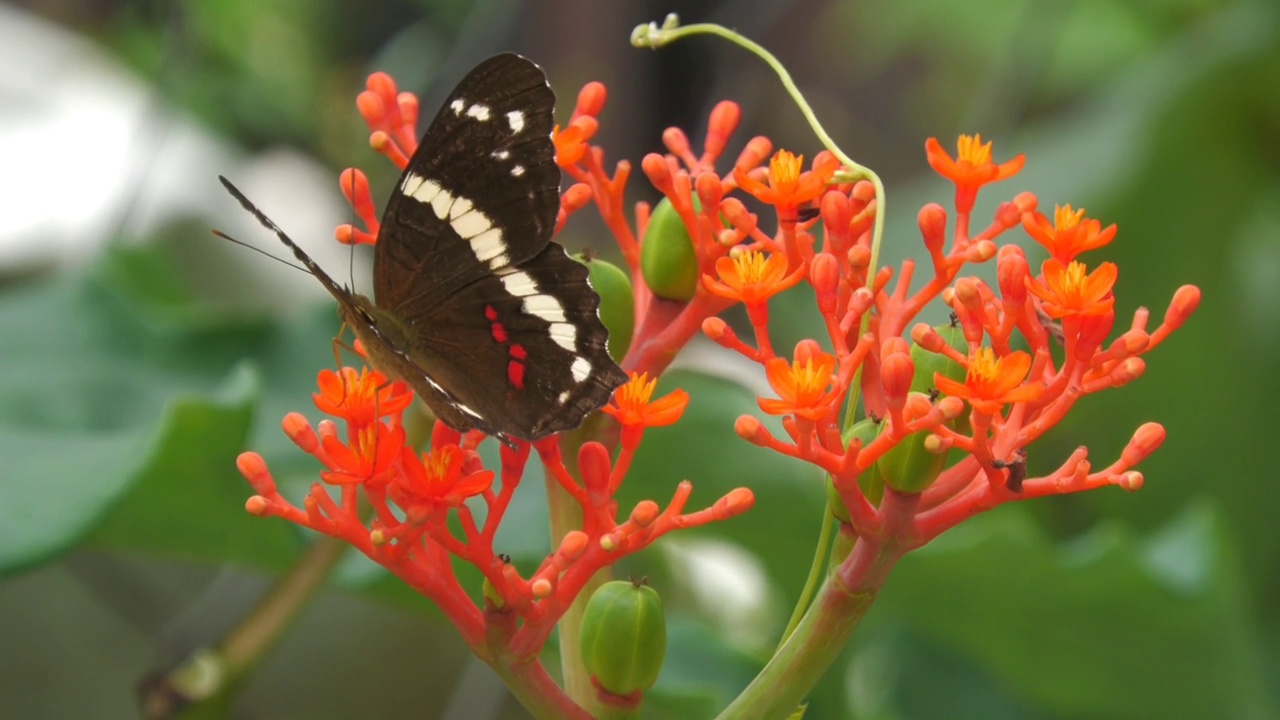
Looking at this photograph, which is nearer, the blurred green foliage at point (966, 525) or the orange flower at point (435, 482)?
the orange flower at point (435, 482)

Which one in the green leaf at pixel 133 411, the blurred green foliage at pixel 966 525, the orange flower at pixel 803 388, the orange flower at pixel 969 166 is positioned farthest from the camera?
the blurred green foliage at pixel 966 525

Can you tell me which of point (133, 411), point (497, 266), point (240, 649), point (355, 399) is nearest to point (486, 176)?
point (497, 266)

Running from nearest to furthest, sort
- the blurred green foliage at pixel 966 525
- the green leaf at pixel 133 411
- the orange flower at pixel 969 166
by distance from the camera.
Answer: the orange flower at pixel 969 166 → the green leaf at pixel 133 411 → the blurred green foliage at pixel 966 525

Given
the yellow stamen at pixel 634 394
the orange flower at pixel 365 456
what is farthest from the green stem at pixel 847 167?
the orange flower at pixel 365 456

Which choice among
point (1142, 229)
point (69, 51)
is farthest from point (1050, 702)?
point (69, 51)

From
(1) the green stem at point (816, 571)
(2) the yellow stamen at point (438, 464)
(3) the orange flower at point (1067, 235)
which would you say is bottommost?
(2) the yellow stamen at point (438, 464)

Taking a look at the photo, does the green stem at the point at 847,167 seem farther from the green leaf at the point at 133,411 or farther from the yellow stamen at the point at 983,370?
the green leaf at the point at 133,411

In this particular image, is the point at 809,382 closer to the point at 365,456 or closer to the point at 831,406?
the point at 831,406
